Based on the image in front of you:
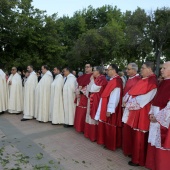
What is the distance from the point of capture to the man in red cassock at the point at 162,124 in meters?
4.22

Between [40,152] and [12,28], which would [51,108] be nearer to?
[40,152]

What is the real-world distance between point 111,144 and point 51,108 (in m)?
3.23

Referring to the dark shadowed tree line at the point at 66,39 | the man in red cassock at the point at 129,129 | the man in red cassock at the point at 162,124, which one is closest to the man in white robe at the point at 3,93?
the man in red cassock at the point at 129,129

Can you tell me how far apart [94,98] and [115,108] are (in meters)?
0.86

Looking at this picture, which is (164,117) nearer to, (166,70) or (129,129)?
(166,70)

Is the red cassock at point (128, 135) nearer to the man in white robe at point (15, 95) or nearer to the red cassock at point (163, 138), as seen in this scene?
the red cassock at point (163, 138)

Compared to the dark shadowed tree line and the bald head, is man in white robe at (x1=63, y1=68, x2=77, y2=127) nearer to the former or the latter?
the bald head

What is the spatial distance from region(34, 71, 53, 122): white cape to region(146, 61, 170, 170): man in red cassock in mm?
4877

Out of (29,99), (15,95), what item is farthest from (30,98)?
(15,95)

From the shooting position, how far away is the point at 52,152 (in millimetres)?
5859

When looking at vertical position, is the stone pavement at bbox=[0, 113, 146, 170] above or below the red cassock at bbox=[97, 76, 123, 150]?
below

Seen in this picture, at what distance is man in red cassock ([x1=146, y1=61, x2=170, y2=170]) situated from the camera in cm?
422

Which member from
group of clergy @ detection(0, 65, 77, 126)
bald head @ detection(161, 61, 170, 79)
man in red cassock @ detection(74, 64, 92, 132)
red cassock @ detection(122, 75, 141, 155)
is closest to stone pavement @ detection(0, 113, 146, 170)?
red cassock @ detection(122, 75, 141, 155)

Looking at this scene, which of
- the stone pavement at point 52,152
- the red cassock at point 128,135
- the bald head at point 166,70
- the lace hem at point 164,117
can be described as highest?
the bald head at point 166,70
